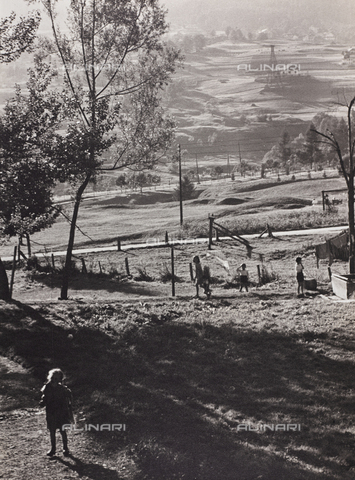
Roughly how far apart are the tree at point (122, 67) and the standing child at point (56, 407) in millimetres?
14712

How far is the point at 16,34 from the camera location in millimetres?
18578

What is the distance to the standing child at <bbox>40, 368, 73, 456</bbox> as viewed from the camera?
9.18 meters

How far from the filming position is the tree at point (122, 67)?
24.4m

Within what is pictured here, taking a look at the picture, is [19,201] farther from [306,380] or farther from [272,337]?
[306,380]

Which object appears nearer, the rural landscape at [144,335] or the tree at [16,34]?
the rural landscape at [144,335]

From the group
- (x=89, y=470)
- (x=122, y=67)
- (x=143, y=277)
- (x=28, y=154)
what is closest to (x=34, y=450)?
(x=89, y=470)

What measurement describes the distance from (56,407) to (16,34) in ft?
46.0

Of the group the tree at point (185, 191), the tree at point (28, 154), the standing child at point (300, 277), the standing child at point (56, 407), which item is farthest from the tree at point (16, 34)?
the tree at point (185, 191)

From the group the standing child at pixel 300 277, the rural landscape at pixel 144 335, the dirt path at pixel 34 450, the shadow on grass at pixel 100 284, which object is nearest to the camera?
the dirt path at pixel 34 450

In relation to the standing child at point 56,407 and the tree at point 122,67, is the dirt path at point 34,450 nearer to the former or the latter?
the standing child at point 56,407

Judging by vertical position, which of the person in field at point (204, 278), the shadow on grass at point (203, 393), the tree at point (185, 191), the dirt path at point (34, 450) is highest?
the tree at point (185, 191)

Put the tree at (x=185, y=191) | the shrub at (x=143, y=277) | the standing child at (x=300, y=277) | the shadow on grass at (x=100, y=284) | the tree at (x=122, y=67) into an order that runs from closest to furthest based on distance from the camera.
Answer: the standing child at (x=300, y=277)
the tree at (x=122, y=67)
the shadow on grass at (x=100, y=284)
the shrub at (x=143, y=277)
the tree at (x=185, y=191)

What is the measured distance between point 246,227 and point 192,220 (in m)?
10.7

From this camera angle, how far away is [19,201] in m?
16.8
